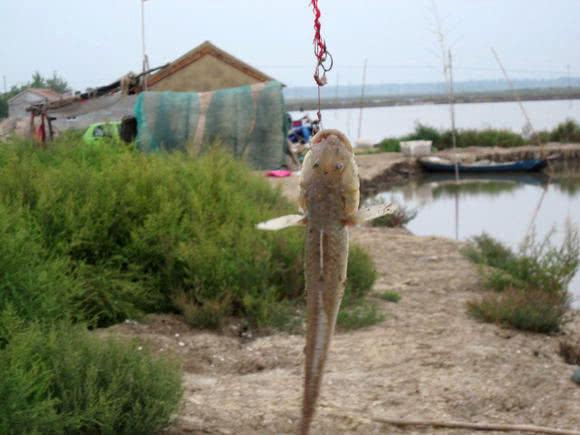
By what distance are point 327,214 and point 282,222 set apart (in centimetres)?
16

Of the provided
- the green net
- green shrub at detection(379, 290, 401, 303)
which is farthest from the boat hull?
green shrub at detection(379, 290, 401, 303)

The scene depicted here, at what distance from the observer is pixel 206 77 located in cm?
2689

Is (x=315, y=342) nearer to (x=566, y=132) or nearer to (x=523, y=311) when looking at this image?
(x=523, y=311)

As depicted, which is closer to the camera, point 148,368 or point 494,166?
point 148,368

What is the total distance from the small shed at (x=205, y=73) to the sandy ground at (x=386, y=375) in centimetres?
1718

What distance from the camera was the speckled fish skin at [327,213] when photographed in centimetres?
306

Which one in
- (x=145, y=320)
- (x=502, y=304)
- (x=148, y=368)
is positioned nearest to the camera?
(x=148, y=368)

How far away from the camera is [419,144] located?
37469 mm

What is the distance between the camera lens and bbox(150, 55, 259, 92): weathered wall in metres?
26.7

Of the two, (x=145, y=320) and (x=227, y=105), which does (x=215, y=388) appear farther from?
(x=227, y=105)

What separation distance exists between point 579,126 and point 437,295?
3447 cm

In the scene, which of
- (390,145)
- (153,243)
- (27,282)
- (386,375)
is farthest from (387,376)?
(390,145)

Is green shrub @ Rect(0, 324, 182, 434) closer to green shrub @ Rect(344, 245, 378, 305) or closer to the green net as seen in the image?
green shrub @ Rect(344, 245, 378, 305)

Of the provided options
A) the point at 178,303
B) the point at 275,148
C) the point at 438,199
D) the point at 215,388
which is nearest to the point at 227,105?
the point at 275,148
